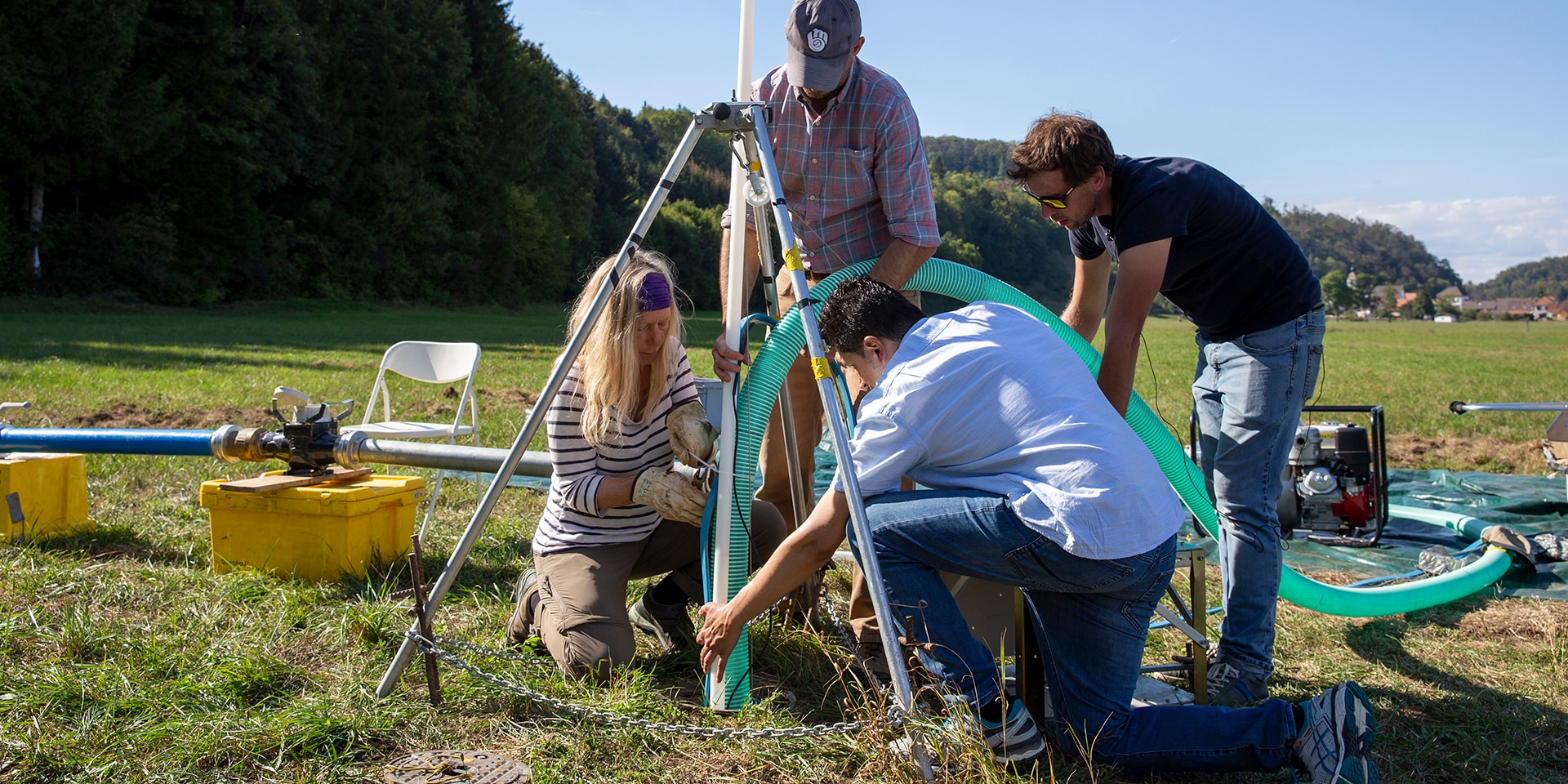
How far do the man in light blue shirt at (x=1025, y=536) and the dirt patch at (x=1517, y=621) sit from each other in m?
1.86

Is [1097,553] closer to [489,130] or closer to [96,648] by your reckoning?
[96,648]

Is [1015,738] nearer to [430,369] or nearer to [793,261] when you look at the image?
[793,261]

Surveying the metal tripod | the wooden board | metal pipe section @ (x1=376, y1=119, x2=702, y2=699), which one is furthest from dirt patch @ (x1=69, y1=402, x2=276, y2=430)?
the metal tripod

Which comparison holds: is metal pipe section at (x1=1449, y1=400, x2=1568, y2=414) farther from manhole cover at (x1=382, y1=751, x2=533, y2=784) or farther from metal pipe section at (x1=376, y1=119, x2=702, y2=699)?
manhole cover at (x1=382, y1=751, x2=533, y2=784)

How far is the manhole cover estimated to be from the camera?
2.34m

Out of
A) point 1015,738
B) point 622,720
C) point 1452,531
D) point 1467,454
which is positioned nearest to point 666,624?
point 622,720

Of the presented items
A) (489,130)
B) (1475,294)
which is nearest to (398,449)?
(489,130)

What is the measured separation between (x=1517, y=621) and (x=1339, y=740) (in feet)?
6.89

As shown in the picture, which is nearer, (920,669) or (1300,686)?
(920,669)

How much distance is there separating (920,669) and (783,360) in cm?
97

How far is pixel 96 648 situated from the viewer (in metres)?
2.99

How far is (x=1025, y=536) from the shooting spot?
7.48 feet

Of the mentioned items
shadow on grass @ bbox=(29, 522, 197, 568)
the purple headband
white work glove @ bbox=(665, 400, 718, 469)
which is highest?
the purple headband

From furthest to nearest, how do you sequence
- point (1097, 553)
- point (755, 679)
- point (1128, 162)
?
point (755, 679) < point (1128, 162) < point (1097, 553)
